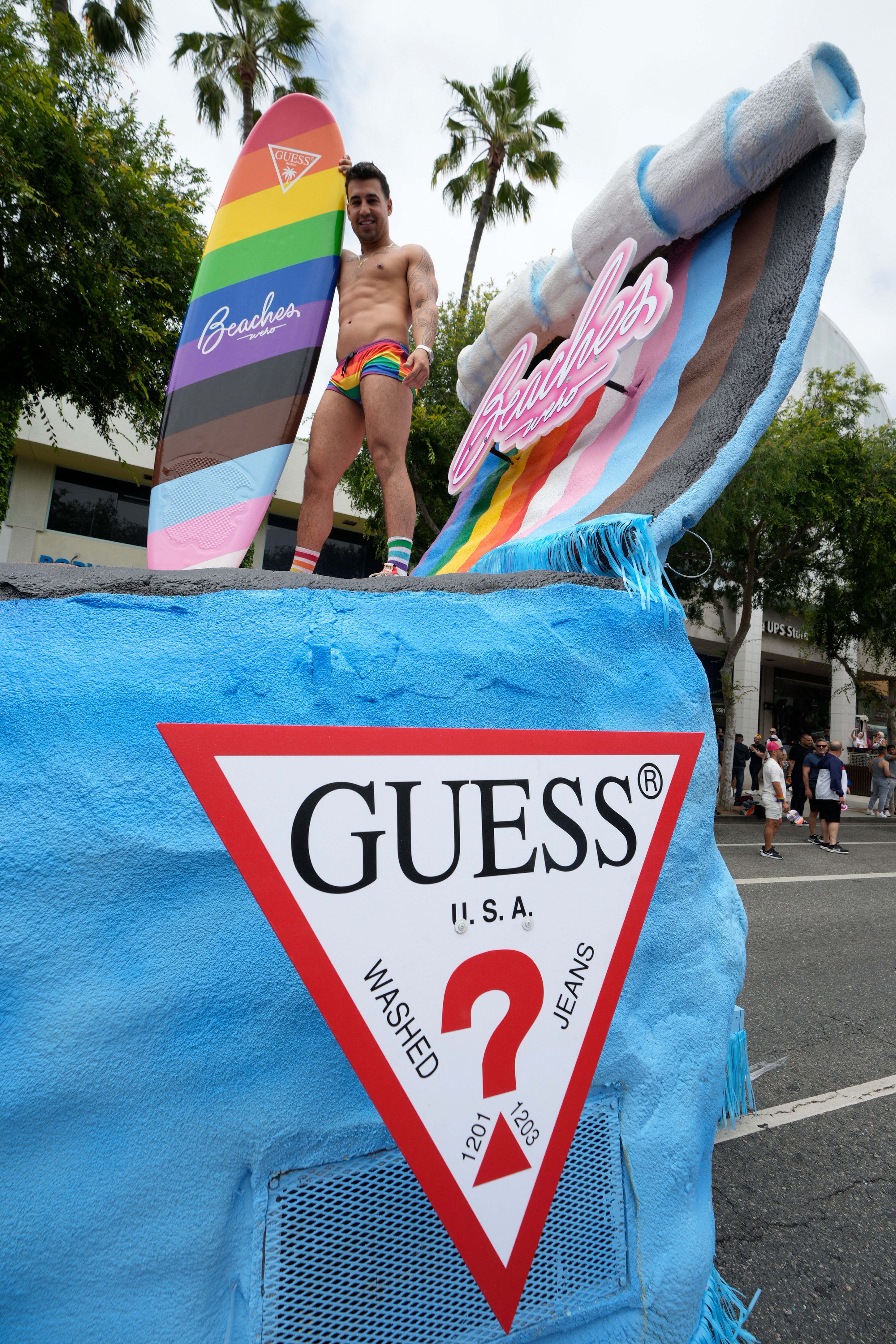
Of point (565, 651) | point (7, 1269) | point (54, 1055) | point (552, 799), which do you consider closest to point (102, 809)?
point (54, 1055)

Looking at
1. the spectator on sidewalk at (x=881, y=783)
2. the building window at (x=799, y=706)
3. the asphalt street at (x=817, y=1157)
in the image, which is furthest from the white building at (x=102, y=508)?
the asphalt street at (x=817, y=1157)

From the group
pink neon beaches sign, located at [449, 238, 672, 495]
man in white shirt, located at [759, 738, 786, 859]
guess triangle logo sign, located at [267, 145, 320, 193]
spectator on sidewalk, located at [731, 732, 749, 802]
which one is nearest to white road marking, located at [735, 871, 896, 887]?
man in white shirt, located at [759, 738, 786, 859]

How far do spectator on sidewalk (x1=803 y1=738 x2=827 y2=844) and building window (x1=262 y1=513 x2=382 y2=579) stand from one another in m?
9.15

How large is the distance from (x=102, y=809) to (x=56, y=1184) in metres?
0.50

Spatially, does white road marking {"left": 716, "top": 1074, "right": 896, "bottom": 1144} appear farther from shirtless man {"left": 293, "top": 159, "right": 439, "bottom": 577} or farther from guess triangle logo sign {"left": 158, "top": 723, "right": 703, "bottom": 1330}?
shirtless man {"left": 293, "top": 159, "right": 439, "bottom": 577}

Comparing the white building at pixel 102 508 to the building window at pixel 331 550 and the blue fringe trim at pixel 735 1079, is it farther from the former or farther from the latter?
the blue fringe trim at pixel 735 1079

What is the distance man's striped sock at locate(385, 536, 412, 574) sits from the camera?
2.56 metres

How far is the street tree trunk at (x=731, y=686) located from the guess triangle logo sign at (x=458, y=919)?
12514mm

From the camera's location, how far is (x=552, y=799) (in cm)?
131

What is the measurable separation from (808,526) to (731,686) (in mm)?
3181

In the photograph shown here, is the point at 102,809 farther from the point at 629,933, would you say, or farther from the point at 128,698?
the point at 629,933

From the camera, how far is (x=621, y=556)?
1628 mm

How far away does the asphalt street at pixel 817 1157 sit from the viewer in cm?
174

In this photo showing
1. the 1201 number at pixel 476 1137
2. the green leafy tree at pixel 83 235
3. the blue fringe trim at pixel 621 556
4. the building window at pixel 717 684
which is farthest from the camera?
the building window at pixel 717 684
